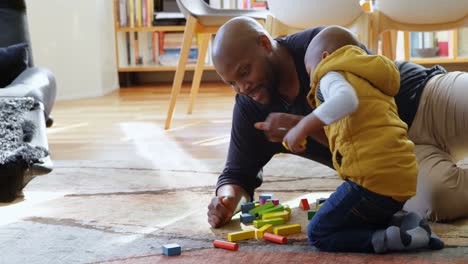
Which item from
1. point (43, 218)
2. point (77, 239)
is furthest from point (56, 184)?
point (77, 239)

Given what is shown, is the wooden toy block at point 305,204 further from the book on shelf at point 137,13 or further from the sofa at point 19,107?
the book on shelf at point 137,13

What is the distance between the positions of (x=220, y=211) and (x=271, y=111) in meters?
0.25

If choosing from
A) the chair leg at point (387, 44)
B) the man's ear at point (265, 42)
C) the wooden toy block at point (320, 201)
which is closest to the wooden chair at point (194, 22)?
the chair leg at point (387, 44)

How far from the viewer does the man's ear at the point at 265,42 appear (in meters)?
1.48

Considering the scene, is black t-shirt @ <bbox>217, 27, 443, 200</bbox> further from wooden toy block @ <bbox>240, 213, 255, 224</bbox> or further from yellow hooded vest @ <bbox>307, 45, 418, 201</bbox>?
yellow hooded vest @ <bbox>307, 45, 418, 201</bbox>

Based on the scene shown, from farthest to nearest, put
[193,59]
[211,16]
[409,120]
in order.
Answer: [193,59]
[211,16]
[409,120]

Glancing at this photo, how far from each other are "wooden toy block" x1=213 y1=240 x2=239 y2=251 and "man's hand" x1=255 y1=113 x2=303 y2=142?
0.75 feet

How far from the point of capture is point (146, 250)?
4.69 ft

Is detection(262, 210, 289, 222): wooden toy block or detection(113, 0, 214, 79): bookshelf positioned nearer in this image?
detection(262, 210, 289, 222): wooden toy block

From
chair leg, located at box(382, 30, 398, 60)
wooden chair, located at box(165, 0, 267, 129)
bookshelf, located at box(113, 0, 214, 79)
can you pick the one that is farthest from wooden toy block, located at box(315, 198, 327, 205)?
bookshelf, located at box(113, 0, 214, 79)

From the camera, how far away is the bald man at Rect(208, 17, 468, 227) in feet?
4.79

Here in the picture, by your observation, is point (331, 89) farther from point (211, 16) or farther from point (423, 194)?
point (211, 16)

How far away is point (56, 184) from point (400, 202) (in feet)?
3.78

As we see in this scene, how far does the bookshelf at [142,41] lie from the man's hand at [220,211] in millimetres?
3474
